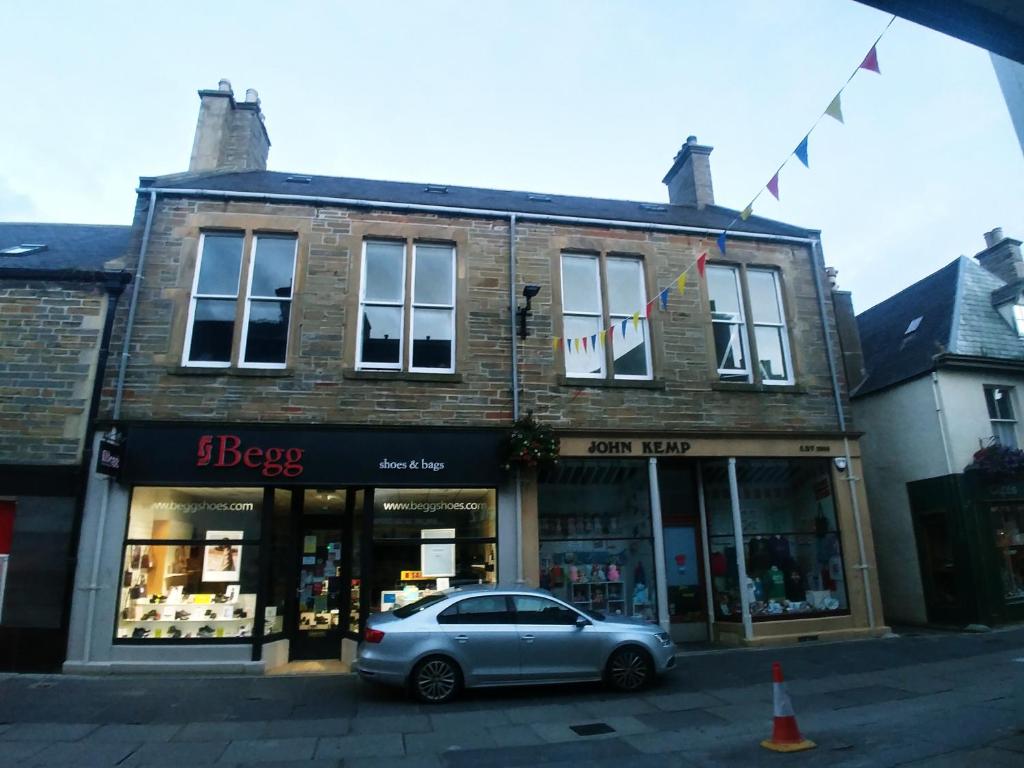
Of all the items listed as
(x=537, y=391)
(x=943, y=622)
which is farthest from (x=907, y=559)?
(x=537, y=391)

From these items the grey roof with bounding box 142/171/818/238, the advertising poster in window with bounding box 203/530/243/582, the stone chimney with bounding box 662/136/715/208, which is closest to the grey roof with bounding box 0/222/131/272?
the grey roof with bounding box 142/171/818/238

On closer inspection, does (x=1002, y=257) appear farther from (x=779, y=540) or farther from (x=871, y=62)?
(x=871, y=62)

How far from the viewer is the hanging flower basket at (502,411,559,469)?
34.9ft

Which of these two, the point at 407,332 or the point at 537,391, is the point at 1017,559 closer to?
the point at 537,391

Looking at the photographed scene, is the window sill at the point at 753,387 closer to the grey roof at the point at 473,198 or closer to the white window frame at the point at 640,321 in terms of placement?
the white window frame at the point at 640,321

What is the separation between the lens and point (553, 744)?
6.58 metres

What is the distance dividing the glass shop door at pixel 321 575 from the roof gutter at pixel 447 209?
17.1 feet

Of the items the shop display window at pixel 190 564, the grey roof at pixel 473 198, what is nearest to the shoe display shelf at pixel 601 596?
the shop display window at pixel 190 564

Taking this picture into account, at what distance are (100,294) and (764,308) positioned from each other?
1237cm

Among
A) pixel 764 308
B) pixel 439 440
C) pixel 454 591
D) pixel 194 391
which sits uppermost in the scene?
pixel 764 308

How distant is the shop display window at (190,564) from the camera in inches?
389

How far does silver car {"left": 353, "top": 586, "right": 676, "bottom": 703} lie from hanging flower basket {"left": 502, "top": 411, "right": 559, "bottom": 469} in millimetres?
2444

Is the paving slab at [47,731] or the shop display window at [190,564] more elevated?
the shop display window at [190,564]

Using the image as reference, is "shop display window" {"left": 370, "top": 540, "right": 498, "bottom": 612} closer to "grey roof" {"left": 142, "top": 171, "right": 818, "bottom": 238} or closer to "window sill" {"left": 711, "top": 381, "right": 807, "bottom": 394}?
"window sill" {"left": 711, "top": 381, "right": 807, "bottom": 394}
